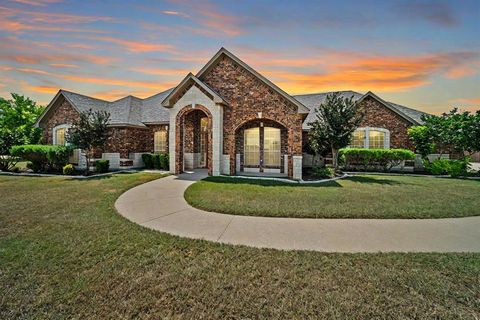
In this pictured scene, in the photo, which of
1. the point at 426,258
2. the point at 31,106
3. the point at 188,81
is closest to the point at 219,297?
the point at 426,258

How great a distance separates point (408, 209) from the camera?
22.3 ft

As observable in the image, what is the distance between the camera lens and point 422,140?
54.5ft

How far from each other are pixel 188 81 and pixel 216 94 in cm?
202

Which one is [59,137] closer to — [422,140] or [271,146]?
[271,146]

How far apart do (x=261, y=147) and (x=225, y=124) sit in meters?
2.93

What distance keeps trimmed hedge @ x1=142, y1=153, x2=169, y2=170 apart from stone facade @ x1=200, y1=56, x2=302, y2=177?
5.07 meters

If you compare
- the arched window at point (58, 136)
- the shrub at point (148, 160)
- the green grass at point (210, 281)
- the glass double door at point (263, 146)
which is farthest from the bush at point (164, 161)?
the green grass at point (210, 281)

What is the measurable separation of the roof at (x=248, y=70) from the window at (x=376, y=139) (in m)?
9.21

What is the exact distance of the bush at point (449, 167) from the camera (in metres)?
14.3

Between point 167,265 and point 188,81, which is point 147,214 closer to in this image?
point 167,265

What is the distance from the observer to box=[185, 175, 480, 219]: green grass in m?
6.48

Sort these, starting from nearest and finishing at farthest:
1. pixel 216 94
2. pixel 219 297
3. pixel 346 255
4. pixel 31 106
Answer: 1. pixel 219 297
2. pixel 346 255
3. pixel 216 94
4. pixel 31 106

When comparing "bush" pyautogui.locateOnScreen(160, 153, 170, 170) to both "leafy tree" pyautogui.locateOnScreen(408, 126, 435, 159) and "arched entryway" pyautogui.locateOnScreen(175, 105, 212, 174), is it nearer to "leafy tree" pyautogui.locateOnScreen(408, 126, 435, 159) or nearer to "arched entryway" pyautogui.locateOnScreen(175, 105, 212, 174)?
"arched entryway" pyautogui.locateOnScreen(175, 105, 212, 174)

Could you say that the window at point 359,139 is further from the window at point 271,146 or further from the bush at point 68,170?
the bush at point 68,170
